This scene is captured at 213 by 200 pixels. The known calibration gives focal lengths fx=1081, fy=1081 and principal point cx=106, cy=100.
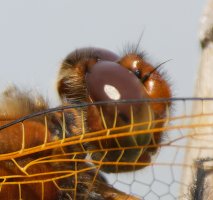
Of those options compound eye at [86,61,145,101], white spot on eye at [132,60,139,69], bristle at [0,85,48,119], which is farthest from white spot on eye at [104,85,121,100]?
bristle at [0,85,48,119]

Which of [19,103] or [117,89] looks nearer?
[117,89]

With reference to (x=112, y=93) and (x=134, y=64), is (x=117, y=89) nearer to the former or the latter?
(x=112, y=93)

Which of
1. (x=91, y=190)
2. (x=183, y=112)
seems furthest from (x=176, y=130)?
(x=91, y=190)

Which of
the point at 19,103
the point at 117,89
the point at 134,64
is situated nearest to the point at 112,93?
the point at 117,89

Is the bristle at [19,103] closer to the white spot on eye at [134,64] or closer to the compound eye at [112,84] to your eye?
the compound eye at [112,84]


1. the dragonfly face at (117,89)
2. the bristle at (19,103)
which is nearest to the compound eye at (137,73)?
the dragonfly face at (117,89)

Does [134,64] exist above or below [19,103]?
above

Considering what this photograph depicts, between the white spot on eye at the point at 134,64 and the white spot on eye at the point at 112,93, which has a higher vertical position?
the white spot on eye at the point at 134,64

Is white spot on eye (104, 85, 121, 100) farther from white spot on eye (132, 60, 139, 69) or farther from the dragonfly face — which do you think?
white spot on eye (132, 60, 139, 69)
